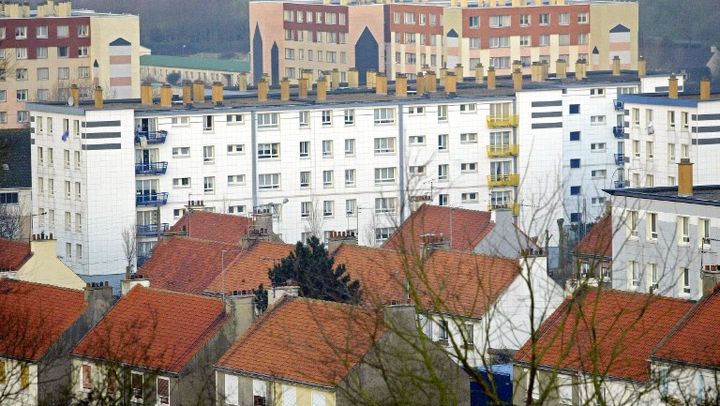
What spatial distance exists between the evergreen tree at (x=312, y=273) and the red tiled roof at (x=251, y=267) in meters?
1.15

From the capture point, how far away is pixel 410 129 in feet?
287

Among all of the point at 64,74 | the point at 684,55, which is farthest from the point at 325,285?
the point at 684,55

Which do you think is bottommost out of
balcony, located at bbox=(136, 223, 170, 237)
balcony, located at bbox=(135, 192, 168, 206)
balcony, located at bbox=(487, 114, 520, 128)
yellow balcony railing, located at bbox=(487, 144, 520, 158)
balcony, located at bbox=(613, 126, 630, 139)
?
balcony, located at bbox=(136, 223, 170, 237)

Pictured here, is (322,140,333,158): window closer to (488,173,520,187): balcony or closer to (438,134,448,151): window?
(438,134,448,151): window

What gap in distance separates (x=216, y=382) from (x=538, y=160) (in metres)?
48.1

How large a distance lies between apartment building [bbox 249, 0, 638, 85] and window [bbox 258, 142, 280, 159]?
4601 centimetres

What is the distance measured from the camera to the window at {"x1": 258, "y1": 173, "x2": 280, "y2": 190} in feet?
279

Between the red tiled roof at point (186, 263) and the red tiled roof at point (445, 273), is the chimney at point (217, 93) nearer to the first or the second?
the red tiled roof at point (186, 263)

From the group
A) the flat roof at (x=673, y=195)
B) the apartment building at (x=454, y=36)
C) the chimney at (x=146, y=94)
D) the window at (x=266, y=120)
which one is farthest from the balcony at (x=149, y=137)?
the apartment building at (x=454, y=36)

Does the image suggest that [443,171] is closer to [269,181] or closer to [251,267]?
[269,181]

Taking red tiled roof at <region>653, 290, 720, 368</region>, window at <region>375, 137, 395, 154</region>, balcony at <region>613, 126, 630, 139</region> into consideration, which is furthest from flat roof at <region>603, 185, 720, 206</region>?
balcony at <region>613, 126, 630, 139</region>

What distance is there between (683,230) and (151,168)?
3131 centimetres

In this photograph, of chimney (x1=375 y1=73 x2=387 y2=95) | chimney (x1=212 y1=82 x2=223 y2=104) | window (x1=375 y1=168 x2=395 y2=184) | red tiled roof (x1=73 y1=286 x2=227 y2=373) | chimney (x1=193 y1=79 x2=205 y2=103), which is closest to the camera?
red tiled roof (x1=73 y1=286 x2=227 y2=373)

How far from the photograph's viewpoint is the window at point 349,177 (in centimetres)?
8656
